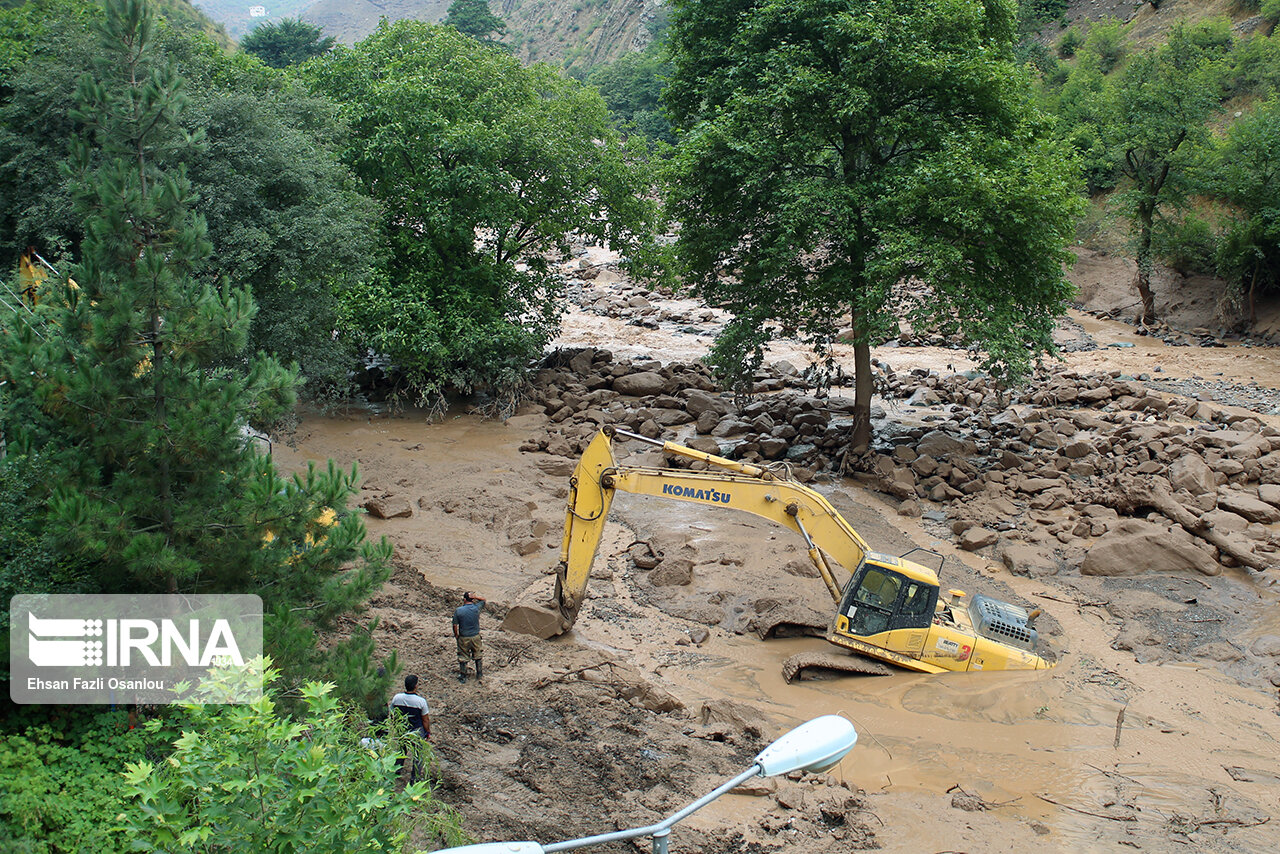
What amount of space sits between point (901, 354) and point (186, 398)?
85.6 feet

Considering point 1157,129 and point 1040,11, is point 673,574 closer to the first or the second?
point 1157,129

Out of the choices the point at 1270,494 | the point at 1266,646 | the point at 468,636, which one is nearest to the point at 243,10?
the point at 468,636

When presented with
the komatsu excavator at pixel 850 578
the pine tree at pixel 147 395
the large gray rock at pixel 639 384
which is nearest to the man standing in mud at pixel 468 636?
the komatsu excavator at pixel 850 578

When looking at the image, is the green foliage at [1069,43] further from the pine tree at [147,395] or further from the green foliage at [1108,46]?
the pine tree at [147,395]

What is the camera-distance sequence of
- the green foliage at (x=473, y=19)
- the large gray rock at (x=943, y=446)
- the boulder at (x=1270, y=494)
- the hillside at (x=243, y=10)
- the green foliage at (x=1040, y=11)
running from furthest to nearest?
the hillside at (x=243, y=10)
the green foliage at (x=473, y=19)
the green foliage at (x=1040, y=11)
the large gray rock at (x=943, y=446)
the boulder at (x=1270, y=494)

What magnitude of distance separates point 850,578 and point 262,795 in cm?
829

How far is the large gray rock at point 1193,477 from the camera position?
1608 centimetres

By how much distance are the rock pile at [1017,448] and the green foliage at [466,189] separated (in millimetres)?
2770

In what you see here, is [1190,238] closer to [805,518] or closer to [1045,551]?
[1045,551]

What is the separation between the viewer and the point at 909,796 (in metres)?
8.55

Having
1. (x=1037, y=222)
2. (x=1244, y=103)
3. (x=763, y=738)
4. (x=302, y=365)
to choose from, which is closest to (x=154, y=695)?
(x=763, y=738)

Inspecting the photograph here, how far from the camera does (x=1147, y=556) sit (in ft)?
46.1

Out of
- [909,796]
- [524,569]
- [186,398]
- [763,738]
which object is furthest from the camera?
[524,569]

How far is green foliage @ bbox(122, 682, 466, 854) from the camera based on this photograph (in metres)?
4.24
